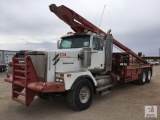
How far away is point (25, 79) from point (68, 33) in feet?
9.93

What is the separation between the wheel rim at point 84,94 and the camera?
20.6ft

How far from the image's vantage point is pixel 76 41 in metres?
7.25

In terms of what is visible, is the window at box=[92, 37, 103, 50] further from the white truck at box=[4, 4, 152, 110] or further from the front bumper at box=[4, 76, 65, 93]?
the front bumper at box=[4, 76, 65, 93]

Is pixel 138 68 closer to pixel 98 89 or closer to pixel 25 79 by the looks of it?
pixel 98 89

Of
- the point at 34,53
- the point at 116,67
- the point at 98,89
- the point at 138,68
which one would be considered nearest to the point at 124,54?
the point at 116,67

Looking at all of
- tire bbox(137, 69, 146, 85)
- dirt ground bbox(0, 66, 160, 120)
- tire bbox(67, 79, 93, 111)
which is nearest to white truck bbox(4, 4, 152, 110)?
tire bbox(67, 79, 93, 111)

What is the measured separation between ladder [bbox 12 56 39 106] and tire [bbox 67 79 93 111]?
1.14 metres

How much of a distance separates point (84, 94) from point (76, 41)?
2.12 meters

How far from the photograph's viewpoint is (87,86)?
253 inches

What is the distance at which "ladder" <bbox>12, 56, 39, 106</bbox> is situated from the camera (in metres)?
5.43

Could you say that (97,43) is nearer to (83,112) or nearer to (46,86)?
(83,112)

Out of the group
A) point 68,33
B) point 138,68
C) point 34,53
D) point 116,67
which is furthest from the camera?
point 138,68

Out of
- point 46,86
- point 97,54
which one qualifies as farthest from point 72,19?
point 46,86

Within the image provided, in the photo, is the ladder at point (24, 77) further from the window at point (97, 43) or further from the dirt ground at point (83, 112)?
the window at point (97, 43)
